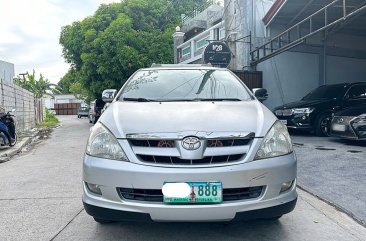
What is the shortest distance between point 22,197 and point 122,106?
2.13 meters

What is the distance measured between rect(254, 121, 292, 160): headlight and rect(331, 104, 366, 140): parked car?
5.33 metres

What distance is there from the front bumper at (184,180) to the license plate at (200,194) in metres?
0.03

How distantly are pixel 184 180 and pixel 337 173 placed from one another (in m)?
3.62

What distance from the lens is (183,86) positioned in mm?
3779

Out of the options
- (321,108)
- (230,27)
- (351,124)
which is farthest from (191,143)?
(230,27)

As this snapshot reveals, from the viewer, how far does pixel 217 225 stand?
314 cm

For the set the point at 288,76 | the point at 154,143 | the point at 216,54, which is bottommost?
the point at 154,143

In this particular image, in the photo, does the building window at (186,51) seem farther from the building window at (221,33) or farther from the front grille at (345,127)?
the front grille at (345,127)

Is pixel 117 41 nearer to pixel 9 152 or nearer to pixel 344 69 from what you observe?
pixel 9 152

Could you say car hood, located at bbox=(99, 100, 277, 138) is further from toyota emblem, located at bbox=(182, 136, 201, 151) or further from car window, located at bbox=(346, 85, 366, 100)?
car window, located at bbox=(346, 85, 366, 100)

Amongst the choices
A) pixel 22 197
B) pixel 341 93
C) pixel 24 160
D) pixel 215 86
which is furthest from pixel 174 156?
pixel 341 93

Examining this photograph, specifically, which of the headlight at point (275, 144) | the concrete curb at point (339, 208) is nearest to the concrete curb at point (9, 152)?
the concrete curb at point (339, 208)

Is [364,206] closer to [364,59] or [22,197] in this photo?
[22,197]

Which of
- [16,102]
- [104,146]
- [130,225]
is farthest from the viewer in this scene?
[16,102]
